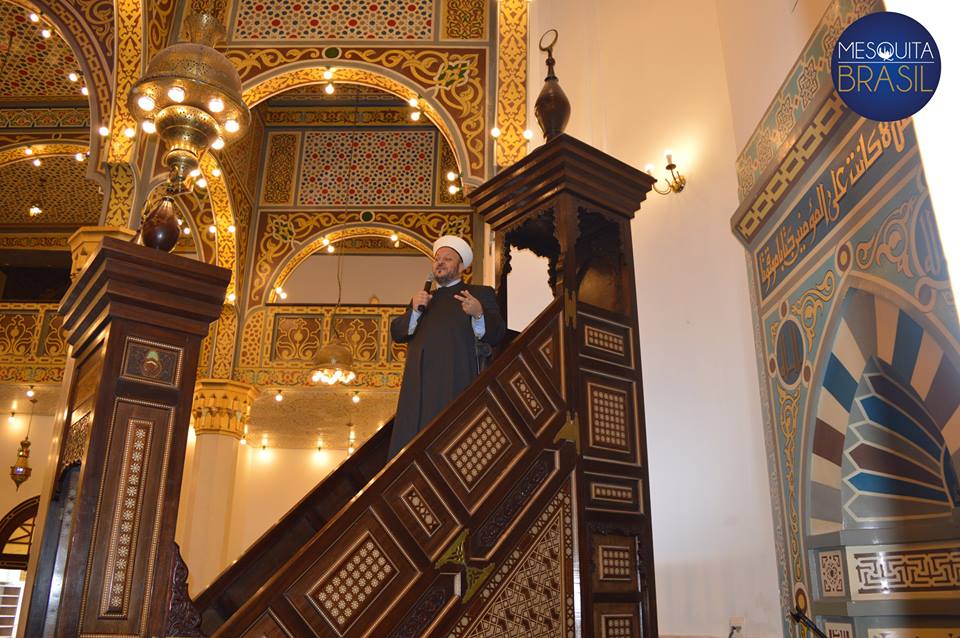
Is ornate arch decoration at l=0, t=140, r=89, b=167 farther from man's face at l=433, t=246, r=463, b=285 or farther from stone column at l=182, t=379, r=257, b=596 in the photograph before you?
man's face at l=433, t=246, r=463, b=285

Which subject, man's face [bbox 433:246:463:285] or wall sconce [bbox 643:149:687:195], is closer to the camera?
man's face [bbox 433:246:463:285]

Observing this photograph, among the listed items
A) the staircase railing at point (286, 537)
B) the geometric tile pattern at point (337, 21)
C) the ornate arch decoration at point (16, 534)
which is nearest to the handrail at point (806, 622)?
the staircase railing at point (286, 537)

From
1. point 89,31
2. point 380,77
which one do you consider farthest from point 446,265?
point 89,31

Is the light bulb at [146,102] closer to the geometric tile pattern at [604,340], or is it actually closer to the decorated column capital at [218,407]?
the geometric tile pattern at [604,340]

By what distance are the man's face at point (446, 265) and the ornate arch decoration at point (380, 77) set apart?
3.91 metres

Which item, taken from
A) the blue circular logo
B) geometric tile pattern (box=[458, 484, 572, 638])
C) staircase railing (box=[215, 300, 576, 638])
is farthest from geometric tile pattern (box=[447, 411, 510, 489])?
the blue circular logo

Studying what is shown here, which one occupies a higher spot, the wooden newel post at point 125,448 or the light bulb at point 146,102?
the light bulb at point 146,102

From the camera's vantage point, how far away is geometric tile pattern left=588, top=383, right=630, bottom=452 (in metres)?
2.92

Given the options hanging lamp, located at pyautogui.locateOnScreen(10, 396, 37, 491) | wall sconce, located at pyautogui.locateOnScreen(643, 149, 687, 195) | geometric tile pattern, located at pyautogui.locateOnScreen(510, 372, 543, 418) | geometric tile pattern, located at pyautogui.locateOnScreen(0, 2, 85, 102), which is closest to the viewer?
geometric tile pattern, located at pyautogui.locateOnScreen(510, 372, 543, 418)

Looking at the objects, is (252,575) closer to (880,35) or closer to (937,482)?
(937,482)

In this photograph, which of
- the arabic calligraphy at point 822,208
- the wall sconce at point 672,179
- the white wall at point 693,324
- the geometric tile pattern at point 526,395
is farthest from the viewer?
the wall sconce at point 672,179

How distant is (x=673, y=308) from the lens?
4.55m

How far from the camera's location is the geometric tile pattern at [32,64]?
9.11 m

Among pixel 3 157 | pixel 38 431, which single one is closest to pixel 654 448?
pixel 3 157
